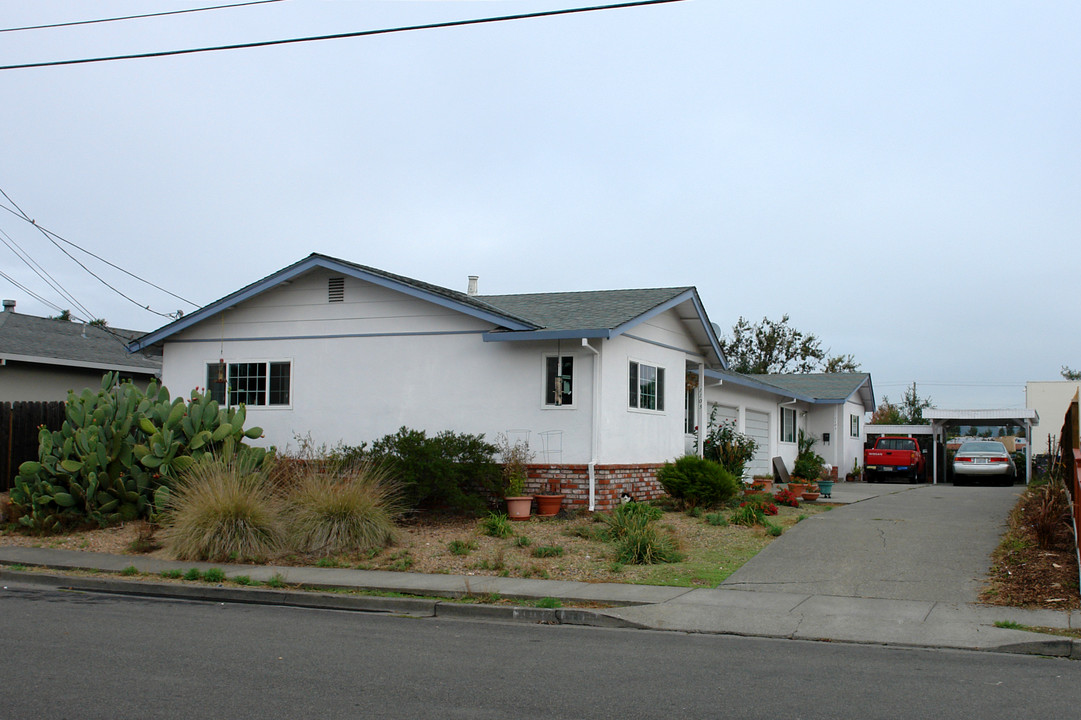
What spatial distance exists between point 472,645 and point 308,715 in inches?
105

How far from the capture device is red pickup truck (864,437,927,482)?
110ft

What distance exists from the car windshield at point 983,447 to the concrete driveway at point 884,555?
13797mm

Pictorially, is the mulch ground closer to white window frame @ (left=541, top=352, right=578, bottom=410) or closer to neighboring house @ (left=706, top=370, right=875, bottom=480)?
white window frame @ (left=541, top=352, right=578, bottom=410)

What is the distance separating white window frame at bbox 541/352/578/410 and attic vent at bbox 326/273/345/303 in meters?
4.32

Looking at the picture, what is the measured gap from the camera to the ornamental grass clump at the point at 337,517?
1296cm

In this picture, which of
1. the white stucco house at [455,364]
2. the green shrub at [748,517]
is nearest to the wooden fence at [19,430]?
the white stucco house at [455,364]

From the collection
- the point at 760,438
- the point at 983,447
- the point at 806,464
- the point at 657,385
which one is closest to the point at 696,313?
the point at 657,385

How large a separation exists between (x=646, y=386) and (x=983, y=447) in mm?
18198

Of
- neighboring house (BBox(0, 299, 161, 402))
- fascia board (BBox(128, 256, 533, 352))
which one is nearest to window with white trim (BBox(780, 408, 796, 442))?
fascia board (BBox(128, 256, 533, 352))

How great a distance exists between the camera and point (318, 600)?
1060 cm

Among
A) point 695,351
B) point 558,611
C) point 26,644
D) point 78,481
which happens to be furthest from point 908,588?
point 78,481

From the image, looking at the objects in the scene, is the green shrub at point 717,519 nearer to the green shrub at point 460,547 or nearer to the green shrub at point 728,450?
the green shrub at point 728,450

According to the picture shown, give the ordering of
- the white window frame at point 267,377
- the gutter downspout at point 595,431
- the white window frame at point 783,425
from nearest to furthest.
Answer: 1. the gutter downspout at point 595,431
2. the white window frame at point 267,377
3. the white window frame at point 783,425

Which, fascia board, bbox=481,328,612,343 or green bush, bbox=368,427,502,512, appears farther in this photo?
fascia board, bbox=481,328,612,343
